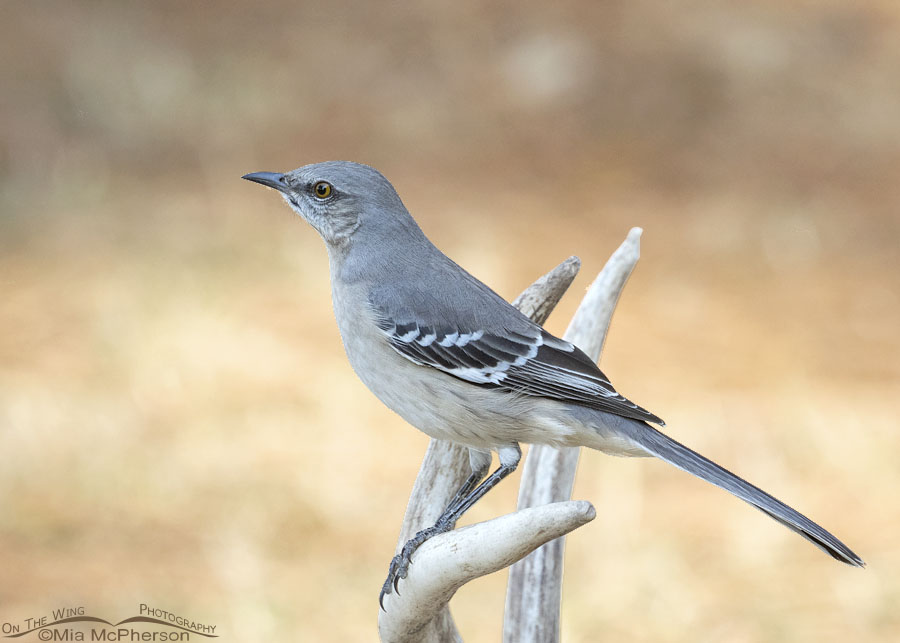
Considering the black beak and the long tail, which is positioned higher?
the black beak

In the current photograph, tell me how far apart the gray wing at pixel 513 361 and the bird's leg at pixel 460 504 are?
0.54 feet

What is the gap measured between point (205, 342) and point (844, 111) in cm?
630

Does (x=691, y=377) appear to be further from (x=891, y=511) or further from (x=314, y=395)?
(x=314, y=395)

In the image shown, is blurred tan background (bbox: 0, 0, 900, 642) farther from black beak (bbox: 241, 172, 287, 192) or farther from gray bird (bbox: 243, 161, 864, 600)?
black beak (bbox: 241, 172, 287, 192)

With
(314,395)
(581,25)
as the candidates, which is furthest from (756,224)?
(314,395)

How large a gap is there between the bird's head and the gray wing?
0.24m

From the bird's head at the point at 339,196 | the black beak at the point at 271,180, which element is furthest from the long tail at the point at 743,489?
the black beak at the point at 271,180

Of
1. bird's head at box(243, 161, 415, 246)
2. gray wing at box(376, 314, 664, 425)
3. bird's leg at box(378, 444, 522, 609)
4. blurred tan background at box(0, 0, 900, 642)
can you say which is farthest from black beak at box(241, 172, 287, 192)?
blurred tan background at box(0, 0, 900, 642)

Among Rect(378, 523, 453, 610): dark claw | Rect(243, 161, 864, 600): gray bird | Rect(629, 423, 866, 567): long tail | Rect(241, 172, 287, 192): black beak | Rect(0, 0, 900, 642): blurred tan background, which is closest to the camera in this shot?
Rect(629, 423, 866, 567): long tail

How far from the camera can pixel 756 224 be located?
26.8 feet

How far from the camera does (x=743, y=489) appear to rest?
2096 mm

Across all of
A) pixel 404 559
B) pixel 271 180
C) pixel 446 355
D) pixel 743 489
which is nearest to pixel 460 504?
pixel 404 559

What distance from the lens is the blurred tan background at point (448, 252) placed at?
475cm

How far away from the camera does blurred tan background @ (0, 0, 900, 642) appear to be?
4.75 metres
